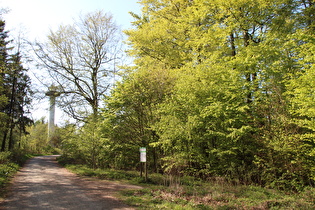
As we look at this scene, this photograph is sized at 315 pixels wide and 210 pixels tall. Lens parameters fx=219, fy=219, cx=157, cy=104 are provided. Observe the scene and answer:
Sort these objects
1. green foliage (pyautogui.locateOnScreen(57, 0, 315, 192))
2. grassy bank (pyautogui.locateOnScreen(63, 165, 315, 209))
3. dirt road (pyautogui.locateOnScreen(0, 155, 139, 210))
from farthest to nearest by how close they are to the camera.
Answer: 1. green foliage (pyautogui.locateOnScreen(57, 0, 315, 192))
2. dirt road (pyautogui.locateOnScreen(0, 155, 139, 210))
3. grassy bank (pyautogui.locateOnScreen(63, 165, 315, 209))

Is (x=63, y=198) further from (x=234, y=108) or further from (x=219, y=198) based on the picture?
(x=234, y=108)

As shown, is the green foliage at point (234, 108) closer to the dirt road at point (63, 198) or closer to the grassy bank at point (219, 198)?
the grassy bank at point (219, 198)

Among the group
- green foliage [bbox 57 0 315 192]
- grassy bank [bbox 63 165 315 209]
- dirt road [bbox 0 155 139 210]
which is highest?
green foliage [bbox 57 0 315 192]

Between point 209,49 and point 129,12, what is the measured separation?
10.1 metres

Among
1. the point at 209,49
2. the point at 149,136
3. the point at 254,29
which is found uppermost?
the point at 254,29

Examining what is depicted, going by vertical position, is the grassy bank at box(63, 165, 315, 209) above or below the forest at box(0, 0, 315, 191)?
below

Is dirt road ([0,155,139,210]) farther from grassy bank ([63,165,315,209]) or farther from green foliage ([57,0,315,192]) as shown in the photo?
green foliage ([57,0,315,192])

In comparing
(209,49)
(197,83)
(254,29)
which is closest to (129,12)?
(209,49)

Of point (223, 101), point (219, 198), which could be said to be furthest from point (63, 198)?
point (223, 101)

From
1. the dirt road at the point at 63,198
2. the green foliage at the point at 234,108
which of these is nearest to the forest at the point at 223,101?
the green foliage at the point at 234,108

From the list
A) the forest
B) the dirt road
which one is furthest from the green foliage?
the dirt road

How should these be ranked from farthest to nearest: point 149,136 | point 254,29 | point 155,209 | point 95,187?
1. point 254,29
2. point 149,136
3. point 95,187
4. point 155,209

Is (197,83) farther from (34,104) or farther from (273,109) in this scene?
(34,104)

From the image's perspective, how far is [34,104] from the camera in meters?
19.9
